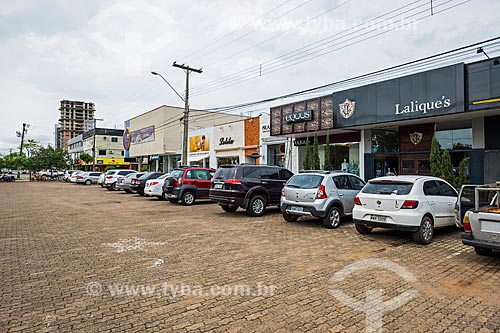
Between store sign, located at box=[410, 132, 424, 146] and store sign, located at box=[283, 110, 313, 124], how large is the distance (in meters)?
5.16

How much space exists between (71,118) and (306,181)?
152 meters

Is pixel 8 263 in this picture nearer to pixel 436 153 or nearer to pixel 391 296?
pixel 391 296

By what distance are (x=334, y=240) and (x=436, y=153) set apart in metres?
8.35

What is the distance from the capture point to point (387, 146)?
675 inches

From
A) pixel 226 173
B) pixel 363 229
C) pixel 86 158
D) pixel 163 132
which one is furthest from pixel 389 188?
pixel 86 158

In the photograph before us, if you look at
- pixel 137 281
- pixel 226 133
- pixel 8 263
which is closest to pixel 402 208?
pixel 137 281

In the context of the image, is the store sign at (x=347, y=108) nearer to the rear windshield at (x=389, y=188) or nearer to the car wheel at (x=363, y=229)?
the rear windshield at (x=389, y=188)

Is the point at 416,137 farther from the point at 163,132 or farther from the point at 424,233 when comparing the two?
the point at 163,132

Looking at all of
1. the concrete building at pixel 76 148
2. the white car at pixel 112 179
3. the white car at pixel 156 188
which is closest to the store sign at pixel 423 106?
the white car at pixel 156 188

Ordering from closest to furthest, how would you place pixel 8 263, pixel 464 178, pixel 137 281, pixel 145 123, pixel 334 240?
pixel 137 281 < pixel 8 263 < pixel 334 240 < pixel 464 178 < pixel 145 123

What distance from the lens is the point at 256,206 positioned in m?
11.6

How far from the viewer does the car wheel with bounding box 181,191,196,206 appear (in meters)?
15.1

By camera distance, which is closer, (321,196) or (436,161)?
(321,196)

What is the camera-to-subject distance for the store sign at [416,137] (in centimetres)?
1577
